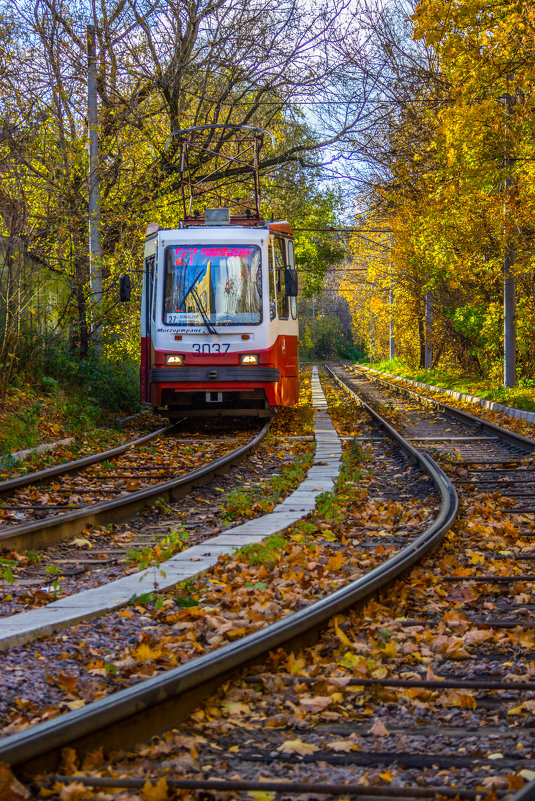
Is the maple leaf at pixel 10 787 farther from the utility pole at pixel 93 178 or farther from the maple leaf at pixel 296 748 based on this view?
the utility pole at pixel 93 178

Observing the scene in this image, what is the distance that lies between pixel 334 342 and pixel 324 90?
87963 mm

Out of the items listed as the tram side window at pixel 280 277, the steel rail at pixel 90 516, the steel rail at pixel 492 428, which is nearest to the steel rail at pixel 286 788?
the steel rail at pixel 90 516

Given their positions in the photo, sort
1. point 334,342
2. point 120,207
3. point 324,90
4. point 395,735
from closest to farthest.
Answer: point 395,735, point 120,207, point 324,90, point 334,342

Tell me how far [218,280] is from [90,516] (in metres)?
8.80

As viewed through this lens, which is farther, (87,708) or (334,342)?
(334,342)

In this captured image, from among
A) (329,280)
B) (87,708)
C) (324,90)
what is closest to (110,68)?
(324,90)

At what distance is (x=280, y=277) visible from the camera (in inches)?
664

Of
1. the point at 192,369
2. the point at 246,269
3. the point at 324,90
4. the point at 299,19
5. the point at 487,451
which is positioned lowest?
the point at 487,451

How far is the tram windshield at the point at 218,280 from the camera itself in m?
16.3

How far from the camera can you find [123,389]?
21.1m

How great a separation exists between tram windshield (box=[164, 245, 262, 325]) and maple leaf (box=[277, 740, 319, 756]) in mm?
13016

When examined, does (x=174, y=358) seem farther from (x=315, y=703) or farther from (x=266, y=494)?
(x=315, y=703)

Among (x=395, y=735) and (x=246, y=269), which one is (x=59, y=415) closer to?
(x=246, y=269)

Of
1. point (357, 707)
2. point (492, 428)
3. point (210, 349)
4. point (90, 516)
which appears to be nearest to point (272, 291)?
point (210, 349)
